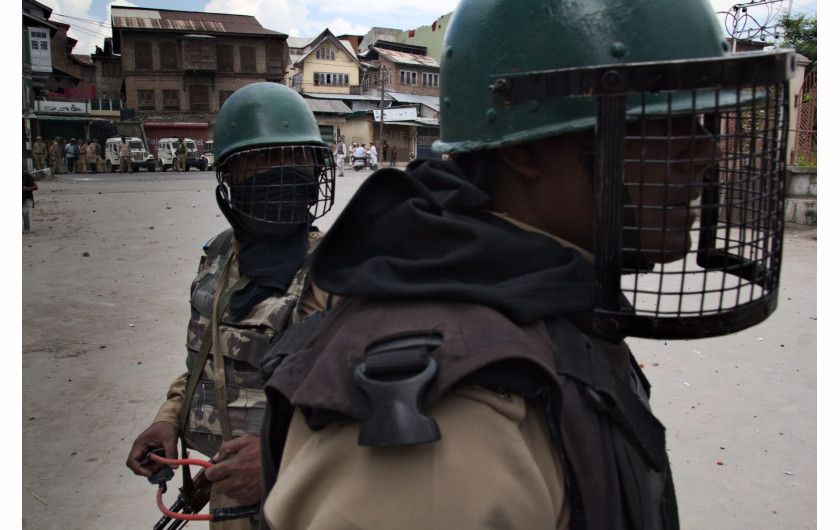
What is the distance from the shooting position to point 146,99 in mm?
43719

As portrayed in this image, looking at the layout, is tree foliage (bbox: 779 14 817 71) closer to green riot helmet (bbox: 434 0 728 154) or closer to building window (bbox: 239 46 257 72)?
green riot helmet (bbox: 434 0 728 154)

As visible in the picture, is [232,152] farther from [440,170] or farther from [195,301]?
[440,170]

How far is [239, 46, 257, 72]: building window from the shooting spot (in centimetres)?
4566

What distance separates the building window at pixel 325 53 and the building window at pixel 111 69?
1672 centimetres

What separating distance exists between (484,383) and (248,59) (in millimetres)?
49149

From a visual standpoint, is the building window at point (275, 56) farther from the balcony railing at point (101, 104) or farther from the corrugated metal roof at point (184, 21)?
the balcony railing at point (101, 104)

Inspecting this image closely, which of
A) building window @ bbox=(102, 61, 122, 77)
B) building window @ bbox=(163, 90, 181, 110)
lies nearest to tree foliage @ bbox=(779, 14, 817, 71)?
building window @ bbox=(163, 90, 181, 110)

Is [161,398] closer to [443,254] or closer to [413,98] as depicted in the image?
[443,254]

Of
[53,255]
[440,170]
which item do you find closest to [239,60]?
[53,255]

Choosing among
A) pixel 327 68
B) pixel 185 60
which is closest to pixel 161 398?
pixel 185 60

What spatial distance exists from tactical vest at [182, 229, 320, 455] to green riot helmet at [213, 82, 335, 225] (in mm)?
272

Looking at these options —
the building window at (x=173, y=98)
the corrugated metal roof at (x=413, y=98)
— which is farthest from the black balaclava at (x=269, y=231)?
the corrugated metal roof at (x=413, y=98)

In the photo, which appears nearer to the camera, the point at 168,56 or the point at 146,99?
the point at 146,99

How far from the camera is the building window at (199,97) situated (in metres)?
44.2
